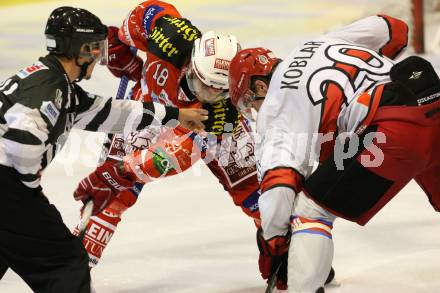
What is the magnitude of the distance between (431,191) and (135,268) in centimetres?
120

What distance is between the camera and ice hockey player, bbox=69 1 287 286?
10.6ft

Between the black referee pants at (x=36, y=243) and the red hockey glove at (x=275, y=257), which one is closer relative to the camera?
the black referee pants at (x=36, y=243)

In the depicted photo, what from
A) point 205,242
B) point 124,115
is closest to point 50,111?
point 124,115

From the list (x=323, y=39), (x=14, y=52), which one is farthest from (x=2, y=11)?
(x=323, y=39)

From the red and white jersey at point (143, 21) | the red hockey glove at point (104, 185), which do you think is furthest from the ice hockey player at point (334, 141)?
the red and white jersey at point (143, 21)

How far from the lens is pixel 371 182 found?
8.45 ft

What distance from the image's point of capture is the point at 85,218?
3346 millimetres

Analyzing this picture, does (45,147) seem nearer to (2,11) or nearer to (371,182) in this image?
(371,182)

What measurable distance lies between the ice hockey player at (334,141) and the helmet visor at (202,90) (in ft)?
1.75

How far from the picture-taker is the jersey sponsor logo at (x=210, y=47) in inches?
127

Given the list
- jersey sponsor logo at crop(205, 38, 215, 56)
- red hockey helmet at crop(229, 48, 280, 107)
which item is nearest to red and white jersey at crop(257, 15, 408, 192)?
red hockey helmet at crop(229, 48, 280, 107)

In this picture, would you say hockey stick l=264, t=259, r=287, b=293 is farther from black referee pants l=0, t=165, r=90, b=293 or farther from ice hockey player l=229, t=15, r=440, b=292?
black referee pants l=0, t=165, r=90, b=293

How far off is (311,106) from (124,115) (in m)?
0.65

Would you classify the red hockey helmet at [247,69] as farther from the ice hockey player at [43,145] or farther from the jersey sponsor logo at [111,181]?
the jersey sponsor logo at [111,181]
